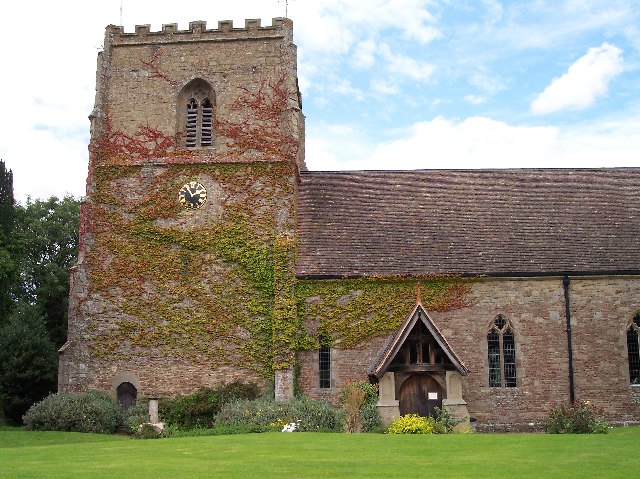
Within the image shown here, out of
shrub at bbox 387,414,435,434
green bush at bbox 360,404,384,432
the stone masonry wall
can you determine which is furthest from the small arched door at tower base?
shrub at bbox 387,414,435,434

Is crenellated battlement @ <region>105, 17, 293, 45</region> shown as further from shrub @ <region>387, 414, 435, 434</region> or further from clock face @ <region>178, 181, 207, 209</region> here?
shrub @ <region>387, 414, 435, 434</region>

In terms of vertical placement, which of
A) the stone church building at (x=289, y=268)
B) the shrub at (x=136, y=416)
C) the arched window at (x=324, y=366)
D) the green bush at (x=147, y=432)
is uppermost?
the stone church building at (x=289, y=268)

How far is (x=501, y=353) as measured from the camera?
2620 cm

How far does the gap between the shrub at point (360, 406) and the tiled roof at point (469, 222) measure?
431 centimetres

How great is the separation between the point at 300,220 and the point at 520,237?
8.40 m

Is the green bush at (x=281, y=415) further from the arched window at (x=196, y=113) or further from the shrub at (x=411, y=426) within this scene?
the arched window at (x=196, y=113)

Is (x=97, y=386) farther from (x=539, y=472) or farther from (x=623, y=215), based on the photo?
(x=623, y=215)

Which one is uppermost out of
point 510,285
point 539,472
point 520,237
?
point 520,237

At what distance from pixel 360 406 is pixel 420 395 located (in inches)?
103

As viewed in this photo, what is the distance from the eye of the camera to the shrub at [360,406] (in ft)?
72.2

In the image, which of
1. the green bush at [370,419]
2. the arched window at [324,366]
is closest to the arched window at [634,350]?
the green bush at [370,419]

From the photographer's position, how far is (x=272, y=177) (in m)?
27.7

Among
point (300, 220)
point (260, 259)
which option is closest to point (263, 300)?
point (260, 259)

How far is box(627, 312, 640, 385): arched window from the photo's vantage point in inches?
1031
